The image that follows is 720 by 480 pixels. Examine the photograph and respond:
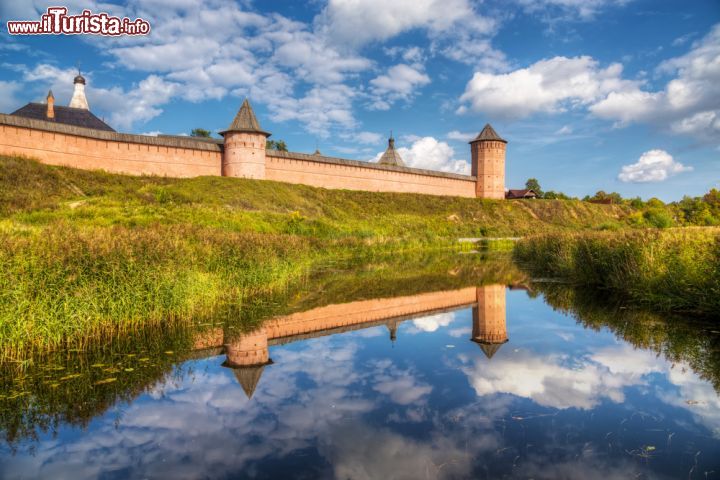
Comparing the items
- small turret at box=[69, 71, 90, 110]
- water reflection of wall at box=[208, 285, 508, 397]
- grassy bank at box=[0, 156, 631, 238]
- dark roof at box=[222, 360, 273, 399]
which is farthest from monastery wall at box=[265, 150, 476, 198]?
dark roof at box=[222, 360, 273, 399]

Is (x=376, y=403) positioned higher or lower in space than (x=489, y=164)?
lower

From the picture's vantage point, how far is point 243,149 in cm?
2933

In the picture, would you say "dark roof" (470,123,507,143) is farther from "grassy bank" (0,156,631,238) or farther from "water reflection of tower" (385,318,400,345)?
"water reflection of tower" (385,318,400,345)

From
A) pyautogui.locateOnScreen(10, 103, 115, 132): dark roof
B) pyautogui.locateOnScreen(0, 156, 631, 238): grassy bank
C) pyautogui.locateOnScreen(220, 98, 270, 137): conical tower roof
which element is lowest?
pyautogui.locateOnScreen(0, 156, 631, 238): grassy bank

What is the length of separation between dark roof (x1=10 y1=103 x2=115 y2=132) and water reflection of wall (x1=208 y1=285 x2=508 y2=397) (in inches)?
1169

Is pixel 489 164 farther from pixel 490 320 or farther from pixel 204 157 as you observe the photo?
pixel 490 320

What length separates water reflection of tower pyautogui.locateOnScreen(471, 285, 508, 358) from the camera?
243 inches

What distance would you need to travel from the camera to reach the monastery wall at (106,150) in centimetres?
2248

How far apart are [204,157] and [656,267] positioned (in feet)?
86.7

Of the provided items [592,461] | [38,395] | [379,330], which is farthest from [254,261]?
[592,461]

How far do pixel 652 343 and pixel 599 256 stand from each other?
4509 millimetres

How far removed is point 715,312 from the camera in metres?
6.45

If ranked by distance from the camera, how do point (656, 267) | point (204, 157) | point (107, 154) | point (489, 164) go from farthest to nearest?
point (489, 164), point (204, 157), point (107, 154), point (656, 267)

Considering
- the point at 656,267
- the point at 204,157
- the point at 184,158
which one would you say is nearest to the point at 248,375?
the point at 656,267
